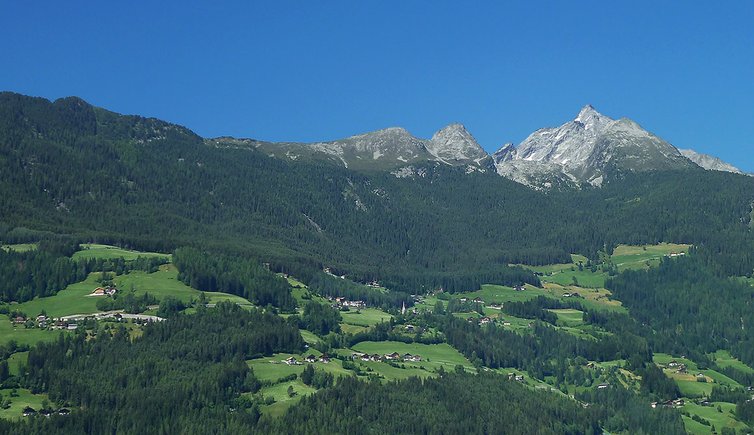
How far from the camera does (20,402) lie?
18238cm

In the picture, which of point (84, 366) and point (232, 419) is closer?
point (232, 419)

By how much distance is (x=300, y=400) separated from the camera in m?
188

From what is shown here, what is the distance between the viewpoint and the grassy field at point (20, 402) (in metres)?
174

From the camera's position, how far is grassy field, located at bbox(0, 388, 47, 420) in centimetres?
17388

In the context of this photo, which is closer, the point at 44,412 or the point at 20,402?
the point at 44,412

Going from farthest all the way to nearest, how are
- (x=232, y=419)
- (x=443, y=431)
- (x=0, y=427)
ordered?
(x=443, y=431) < (x=232, y=419) < (x=0, y=427)

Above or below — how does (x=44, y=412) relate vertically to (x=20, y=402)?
below

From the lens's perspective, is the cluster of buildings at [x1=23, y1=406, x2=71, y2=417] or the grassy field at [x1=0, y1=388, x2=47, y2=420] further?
the cluster of buildings at [x1=23, y1=406, x2=71, y2=417]

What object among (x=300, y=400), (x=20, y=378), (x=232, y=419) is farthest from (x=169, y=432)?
(x=20, y=378)

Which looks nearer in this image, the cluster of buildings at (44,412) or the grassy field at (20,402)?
the grassy field at (20,402)

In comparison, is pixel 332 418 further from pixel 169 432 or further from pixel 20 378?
pixel 20 378

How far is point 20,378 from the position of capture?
19412 centimetres

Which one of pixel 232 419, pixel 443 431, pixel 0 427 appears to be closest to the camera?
pixel 0 427

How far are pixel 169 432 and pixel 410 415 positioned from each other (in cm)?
4169
